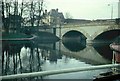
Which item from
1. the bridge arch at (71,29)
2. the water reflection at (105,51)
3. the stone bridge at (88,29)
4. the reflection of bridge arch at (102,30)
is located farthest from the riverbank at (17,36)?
the water reflection at (105,51)

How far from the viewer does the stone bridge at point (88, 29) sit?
92.4 feet

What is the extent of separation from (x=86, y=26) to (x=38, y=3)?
6950 millimetres

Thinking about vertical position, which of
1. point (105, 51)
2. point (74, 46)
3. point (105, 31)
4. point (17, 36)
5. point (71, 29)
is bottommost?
point (74, 46)

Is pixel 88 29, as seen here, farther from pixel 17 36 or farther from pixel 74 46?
pixel 17 36

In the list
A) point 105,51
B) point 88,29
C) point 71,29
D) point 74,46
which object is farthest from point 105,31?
point 105,51

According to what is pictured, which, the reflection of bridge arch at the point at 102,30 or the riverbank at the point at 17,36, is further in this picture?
the riverbank at the point at 17,36

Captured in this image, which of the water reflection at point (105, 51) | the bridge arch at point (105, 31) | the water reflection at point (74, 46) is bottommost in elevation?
the water reflection at point (74, 46)

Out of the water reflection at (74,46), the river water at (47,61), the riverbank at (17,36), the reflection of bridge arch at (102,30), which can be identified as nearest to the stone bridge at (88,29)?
the reflection of bridge arch at (102,30)

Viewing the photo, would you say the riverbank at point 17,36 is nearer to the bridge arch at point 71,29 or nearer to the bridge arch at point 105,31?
the bridge arch at point 71,29

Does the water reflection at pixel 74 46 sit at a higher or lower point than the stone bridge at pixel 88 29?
lower

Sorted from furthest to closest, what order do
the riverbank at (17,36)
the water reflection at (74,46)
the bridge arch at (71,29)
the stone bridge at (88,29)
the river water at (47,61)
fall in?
the bridge arch at (71,29), the stone bridge at (88,29), the riverbank at (17,36), the water reflection at (74,46), the river water at (47,61)

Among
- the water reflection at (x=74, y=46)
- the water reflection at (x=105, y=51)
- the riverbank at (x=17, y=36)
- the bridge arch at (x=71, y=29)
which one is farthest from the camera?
the bridge arch at (x=71, y=29)

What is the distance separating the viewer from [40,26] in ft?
103

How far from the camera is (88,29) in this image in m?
31.0
